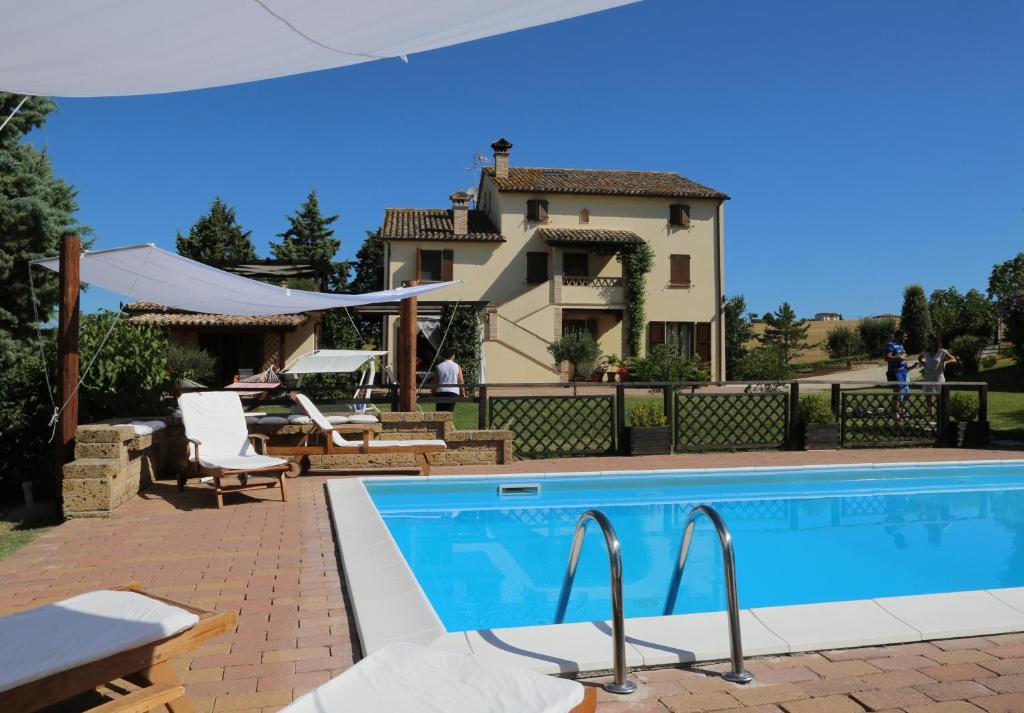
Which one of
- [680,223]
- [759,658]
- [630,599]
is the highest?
[680,223]

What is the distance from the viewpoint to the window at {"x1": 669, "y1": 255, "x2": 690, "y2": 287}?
27.0m

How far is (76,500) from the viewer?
565cm

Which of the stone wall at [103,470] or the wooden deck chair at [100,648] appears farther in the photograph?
the stone wall at [103,470]

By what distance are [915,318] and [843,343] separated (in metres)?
3.23

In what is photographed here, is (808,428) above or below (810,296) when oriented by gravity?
below

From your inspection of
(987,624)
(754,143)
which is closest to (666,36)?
(754,143)

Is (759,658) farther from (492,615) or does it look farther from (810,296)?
(810,296)

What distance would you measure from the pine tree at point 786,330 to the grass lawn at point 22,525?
3290cm

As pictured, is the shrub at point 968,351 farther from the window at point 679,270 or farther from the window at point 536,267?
the window at point 536,267

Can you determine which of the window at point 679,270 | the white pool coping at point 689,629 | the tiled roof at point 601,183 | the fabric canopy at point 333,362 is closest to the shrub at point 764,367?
the window at point 679,270

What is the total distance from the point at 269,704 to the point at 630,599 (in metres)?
2.71

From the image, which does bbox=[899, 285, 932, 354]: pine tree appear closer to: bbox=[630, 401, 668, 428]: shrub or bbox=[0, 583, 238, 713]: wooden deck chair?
bbox=[630, 401, 668, 428]: shrub

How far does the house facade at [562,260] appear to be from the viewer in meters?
25.7

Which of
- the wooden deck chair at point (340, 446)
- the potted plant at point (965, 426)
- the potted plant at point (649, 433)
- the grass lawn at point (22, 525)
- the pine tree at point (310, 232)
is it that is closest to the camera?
the grass lawn at point (22, 525)
